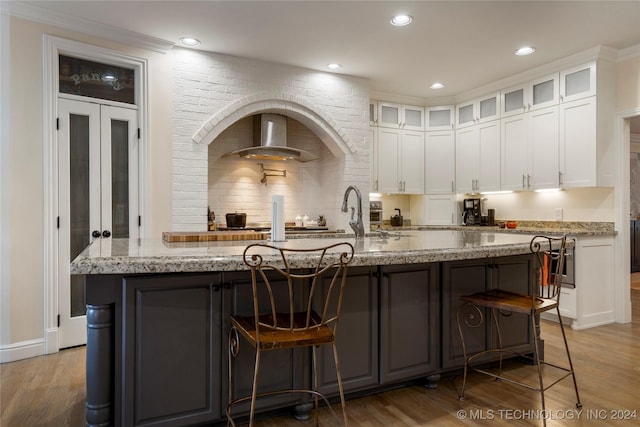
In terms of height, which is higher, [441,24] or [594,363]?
[441,24]

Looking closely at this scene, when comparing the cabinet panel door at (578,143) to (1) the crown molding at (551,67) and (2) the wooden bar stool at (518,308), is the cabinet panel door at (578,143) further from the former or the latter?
(2) the wooden bar stool at (518,308)

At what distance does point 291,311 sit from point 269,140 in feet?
11.3

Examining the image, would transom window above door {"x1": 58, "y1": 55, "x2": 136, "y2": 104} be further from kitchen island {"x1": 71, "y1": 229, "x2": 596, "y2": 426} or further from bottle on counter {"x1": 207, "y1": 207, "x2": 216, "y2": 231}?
kitchen island {"x1": 71, "y1": 229, "x2": 596, "y2": 426}

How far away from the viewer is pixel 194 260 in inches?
67.7

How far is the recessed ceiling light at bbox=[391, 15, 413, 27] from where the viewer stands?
3432 millimetres

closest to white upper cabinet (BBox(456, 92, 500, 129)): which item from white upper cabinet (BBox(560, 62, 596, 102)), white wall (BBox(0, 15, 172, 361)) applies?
white upper cabinet (BBox(560, 62, 596, 102))

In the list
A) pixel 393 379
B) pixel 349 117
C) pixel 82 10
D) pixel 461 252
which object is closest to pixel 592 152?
pixel 349 117

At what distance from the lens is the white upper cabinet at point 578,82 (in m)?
4.14

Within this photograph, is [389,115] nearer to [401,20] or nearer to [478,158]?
[478,158]

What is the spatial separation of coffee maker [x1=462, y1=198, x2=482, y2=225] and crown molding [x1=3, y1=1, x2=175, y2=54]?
13.8 ft

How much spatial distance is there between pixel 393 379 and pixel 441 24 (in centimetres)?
290

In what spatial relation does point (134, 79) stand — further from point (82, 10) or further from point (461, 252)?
point (461, 252)

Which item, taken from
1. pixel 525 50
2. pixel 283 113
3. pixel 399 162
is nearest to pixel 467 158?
pixel 399 162

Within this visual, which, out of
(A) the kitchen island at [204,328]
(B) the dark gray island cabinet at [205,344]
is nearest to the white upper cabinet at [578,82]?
(A) the kitchen island at [204,328]
